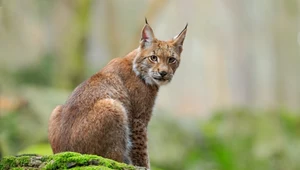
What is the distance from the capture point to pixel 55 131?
5.36m

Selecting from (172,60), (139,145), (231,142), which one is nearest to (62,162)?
(139,145)

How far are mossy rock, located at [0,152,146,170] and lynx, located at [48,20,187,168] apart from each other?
2.09ft

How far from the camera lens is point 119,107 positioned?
5.36 metres

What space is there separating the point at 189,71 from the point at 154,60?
431 inches

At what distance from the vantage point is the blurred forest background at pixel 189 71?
36.2 feet

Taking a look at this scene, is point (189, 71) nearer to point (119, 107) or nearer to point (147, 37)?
point (147, 37)

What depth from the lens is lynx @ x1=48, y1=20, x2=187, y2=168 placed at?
5.15 metres

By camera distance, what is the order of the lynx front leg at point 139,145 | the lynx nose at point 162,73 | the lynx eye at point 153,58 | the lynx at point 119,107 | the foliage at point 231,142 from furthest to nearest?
1. the foliage at point 231,142
2. the lynx eye at point 153,58
3. the lynx nose at point 162,73
4. the lynx front leg at point 139,145
5. the lynx at point 119,107

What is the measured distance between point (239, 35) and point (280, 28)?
1.30 m

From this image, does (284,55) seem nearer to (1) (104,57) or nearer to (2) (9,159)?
(1) (104,57)

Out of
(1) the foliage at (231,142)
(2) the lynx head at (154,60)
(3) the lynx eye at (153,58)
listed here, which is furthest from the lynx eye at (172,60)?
(1) the foliage at (231,142)

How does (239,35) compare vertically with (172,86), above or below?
above

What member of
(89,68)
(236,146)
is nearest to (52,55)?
(89,68)

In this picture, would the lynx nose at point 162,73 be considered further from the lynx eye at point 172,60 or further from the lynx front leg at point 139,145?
the lynx front leg at point 139,145
